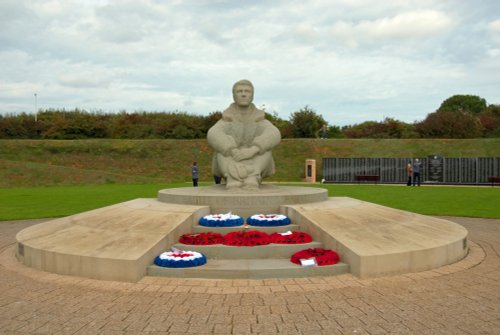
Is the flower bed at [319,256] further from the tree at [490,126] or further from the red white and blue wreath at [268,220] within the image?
the tree at [490,126]

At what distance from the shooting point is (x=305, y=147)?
47.4 m

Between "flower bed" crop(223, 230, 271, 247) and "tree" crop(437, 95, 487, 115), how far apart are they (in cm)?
8441

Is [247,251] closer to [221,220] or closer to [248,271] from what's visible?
[248,271]

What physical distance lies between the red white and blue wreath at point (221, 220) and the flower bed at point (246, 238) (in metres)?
0.63

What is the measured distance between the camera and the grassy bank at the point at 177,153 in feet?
142

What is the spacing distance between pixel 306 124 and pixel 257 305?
5399cm

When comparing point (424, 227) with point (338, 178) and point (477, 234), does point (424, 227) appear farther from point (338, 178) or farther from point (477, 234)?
point (338, 178)

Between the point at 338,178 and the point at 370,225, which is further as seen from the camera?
the point at 338,178

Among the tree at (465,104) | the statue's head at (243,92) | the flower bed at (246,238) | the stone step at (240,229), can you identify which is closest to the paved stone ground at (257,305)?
the flower bed at (246,238)

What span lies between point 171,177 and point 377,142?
22.2 meters

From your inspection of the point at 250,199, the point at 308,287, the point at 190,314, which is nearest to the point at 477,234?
the point at 250,199

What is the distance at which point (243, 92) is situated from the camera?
14.0 metres

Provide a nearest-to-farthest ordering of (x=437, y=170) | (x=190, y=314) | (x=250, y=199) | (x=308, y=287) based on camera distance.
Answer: (x=190, y=314), (x=308, y=287), (x=250, y=199), (x=437, y=170)

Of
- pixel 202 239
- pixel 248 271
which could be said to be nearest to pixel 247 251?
pixel 202 239
